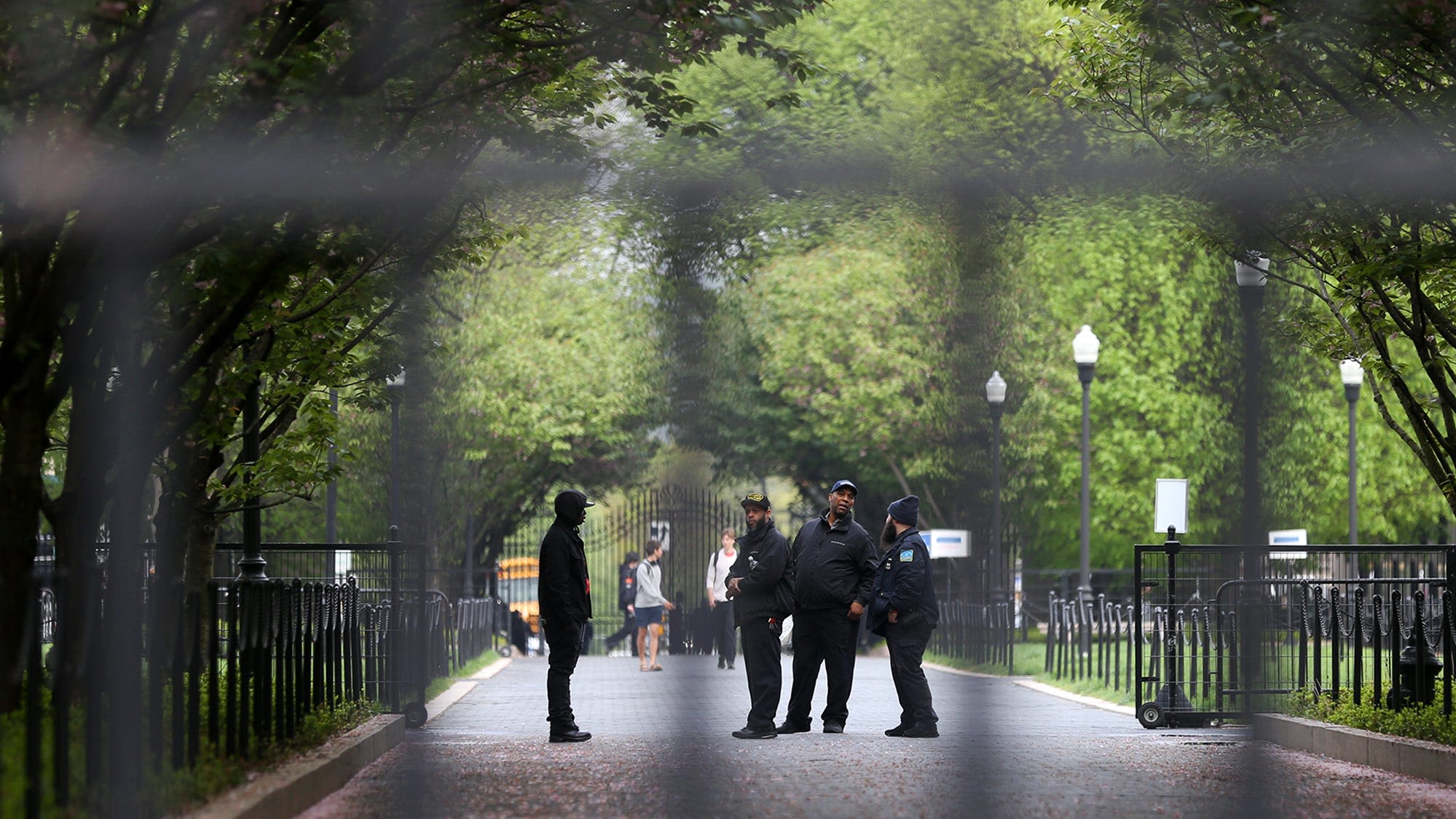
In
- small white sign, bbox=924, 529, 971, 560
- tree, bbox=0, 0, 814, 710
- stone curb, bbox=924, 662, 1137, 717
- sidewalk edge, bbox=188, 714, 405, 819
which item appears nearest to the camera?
sidewalk edge, bbox=188, 714, 405, 819

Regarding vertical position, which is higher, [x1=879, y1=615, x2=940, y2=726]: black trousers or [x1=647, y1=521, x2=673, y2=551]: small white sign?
[x1=647, y1=521, x2=673, y2=551]: small white sign

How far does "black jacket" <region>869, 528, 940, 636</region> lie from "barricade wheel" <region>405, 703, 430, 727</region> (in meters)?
3.32

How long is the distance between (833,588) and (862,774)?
104 inches

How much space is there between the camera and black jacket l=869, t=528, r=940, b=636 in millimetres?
13109

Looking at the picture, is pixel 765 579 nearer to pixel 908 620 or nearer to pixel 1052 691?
pixel 908 620

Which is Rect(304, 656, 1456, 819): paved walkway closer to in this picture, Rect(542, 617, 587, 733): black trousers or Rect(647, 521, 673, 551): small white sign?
Rect(542, 617, 587, 733): black trousers

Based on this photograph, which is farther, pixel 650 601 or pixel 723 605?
pixel 650 601

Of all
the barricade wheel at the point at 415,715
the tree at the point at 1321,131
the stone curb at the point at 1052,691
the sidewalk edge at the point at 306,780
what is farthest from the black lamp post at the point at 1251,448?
the barricade wheel at the point at 415,715

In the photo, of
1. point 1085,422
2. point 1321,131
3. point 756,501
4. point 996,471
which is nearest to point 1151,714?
point 756,501

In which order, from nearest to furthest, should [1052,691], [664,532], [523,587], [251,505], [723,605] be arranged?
[251,505] → [1052,691] → [723,605] → [664,532] → [523,587]

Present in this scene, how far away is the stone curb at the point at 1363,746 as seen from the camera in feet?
33.6

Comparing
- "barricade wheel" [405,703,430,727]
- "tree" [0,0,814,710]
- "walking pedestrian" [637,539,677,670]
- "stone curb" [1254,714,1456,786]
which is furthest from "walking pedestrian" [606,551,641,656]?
"tree" [0,0,814,710]

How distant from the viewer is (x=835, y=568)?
42.4 ft

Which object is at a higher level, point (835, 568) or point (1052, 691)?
point (835, 568)
